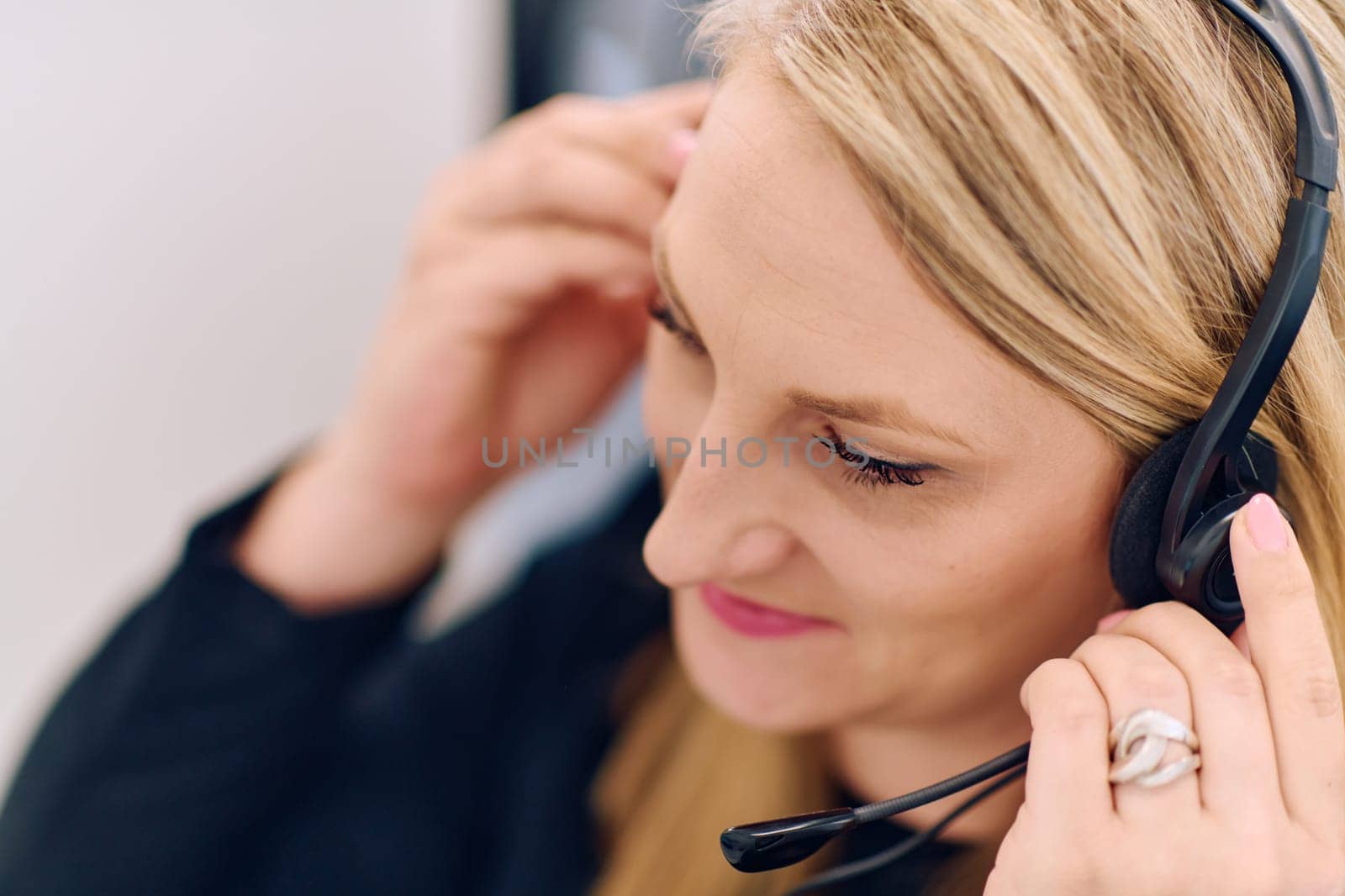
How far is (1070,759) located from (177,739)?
86 centimetres

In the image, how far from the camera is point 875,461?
582 millimetres

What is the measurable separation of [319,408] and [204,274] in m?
0.26

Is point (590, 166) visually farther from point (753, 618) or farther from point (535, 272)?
point (753, 618)

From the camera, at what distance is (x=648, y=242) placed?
85 cm

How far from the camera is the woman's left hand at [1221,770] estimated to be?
0.51m

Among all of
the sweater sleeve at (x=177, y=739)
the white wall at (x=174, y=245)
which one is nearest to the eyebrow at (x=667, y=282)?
the sweater sleeve at (x=177, y=739)

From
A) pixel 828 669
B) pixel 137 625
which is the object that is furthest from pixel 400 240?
pixel 828 669

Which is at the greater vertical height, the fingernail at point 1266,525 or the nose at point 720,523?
the fingernail at point 1266,525

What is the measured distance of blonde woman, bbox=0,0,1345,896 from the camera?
50 cm

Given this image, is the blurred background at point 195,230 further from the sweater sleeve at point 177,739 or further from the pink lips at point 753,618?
the pink lips at point 753,618

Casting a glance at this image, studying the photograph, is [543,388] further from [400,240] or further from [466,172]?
[400,240]

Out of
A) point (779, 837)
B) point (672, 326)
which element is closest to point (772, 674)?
point (779, 837)

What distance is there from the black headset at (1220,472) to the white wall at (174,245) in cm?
86

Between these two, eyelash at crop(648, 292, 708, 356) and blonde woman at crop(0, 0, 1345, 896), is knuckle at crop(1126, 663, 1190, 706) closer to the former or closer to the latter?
blonde woman at crop(0, 0, 1345, 896)
